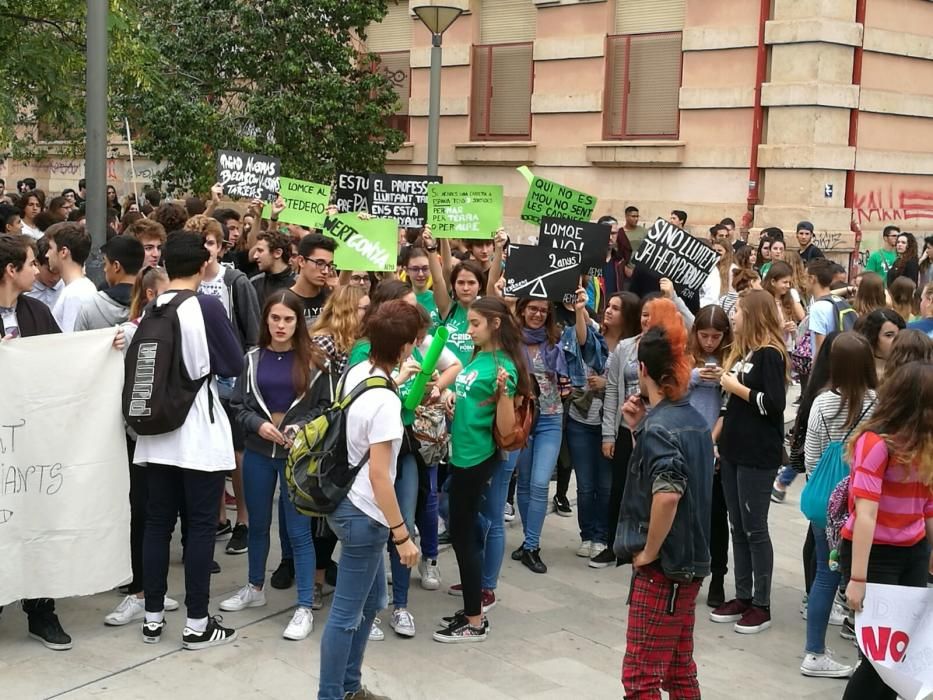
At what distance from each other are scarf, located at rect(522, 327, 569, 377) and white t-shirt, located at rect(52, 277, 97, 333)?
2691 millimetres

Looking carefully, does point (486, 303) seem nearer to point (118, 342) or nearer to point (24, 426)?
point (118, 342)

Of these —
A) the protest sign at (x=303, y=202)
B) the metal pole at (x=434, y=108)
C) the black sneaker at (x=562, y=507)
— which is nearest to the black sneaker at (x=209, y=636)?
the black sneaker at (x=562, y=507)

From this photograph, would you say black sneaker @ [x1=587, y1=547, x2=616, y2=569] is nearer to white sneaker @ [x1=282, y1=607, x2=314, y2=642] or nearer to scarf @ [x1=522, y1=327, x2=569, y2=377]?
scarf @ [x1=522, y1=327, x2=569, y2=377]

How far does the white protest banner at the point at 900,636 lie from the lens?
190 inches

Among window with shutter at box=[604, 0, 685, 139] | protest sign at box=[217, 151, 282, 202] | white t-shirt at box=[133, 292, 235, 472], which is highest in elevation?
window with shutter at box=[604, 0, 685, 139]

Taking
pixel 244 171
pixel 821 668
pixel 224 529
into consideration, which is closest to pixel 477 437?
pixel 821 668

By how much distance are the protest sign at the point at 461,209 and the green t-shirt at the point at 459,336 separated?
1.86m

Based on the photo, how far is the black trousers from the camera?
6.16 meters

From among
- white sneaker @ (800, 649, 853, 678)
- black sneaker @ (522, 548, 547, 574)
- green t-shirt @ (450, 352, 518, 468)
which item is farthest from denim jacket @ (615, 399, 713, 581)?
black sneaker @ (522, 548, 547, 574)

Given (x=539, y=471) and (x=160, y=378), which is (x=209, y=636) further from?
(x=539, y=471)

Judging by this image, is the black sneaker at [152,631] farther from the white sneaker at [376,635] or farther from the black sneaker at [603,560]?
the black sneaker at [603,560]

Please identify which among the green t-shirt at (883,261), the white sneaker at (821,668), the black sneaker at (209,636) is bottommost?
the white sneaker at (821,668)

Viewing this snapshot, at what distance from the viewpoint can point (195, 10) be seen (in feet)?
60.0

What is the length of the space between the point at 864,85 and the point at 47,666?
15.2m
